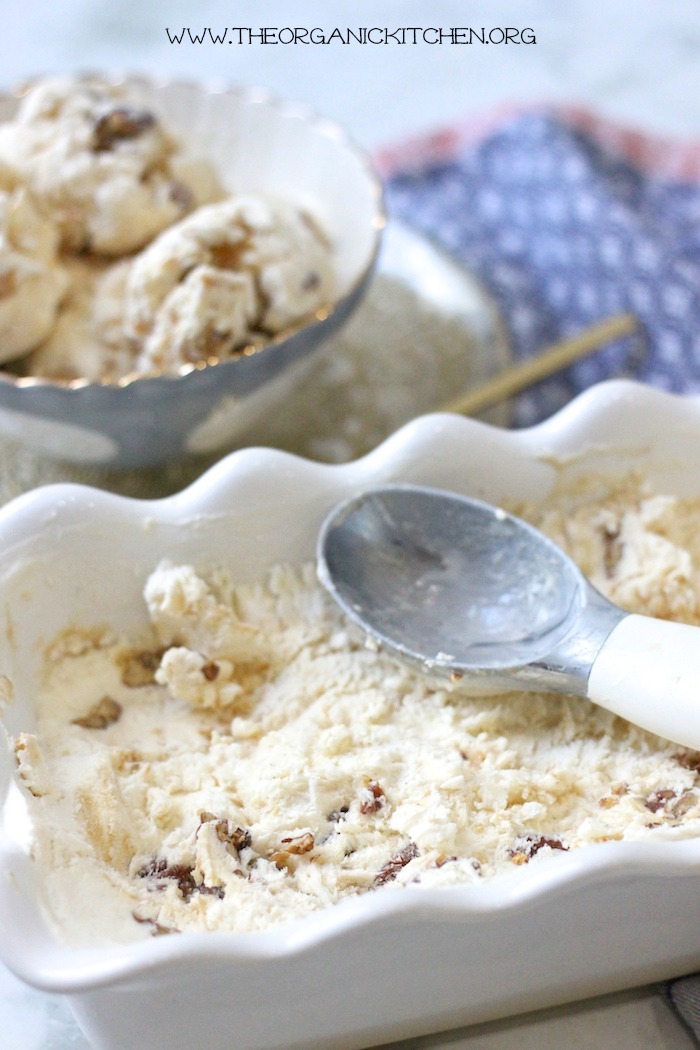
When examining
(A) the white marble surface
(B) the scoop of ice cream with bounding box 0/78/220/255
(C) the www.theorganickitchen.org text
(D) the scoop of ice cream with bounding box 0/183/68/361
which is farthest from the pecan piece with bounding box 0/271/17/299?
(C) the www.theorganickitchen.org text

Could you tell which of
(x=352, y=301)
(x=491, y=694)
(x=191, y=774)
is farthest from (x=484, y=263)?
(x=191, y=774)

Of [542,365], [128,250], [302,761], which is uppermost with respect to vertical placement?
[128,250]

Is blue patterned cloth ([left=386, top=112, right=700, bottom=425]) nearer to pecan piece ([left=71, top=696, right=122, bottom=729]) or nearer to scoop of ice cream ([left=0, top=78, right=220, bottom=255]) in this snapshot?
scoop of ice cream ([left=0, top=78, right=220, bottom=255])

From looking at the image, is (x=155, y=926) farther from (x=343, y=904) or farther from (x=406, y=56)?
(x=406, y=56)

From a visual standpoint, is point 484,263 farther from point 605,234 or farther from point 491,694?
point 491,694

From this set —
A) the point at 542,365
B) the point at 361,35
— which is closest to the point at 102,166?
the point at 542,365

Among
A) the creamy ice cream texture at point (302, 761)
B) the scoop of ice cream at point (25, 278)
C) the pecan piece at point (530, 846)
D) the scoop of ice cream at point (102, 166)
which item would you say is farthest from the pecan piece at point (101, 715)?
the scoop of ice cream at point (102, 166)
